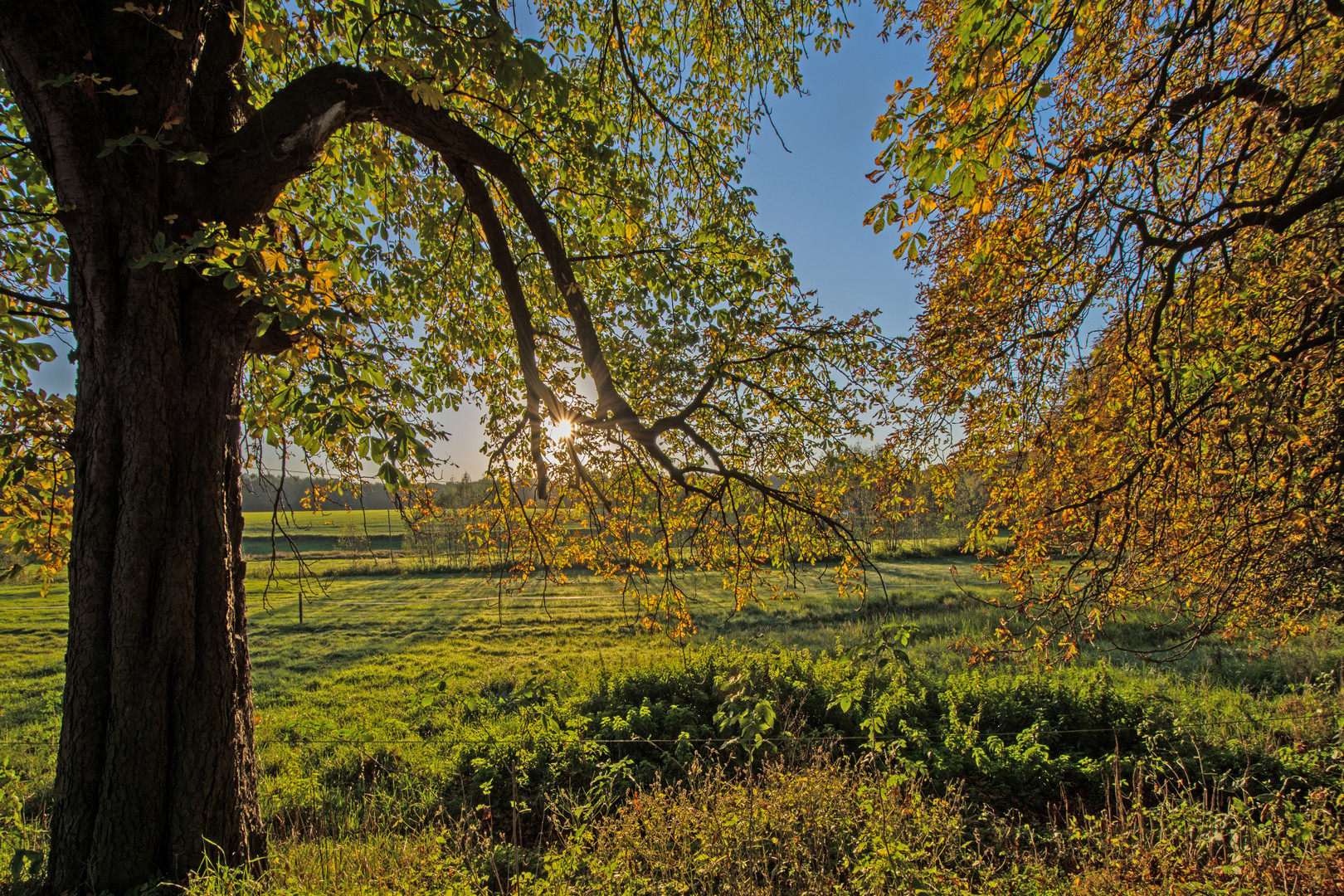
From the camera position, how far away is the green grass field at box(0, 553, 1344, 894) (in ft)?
11.5

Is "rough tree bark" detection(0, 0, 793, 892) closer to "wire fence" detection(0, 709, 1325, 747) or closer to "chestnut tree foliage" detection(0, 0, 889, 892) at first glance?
"chestnut tree foliage" detection(0, 0, 889, 892)

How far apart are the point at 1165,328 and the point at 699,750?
656cm

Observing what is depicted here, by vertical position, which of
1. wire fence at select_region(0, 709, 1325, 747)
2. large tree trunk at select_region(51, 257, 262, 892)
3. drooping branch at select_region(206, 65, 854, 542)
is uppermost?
drooping branch at select_region(206, 65, 854, 542)

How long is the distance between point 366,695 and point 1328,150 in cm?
1429

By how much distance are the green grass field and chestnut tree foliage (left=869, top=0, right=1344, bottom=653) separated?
160 cm

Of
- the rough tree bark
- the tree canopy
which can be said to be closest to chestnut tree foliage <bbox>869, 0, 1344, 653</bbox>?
the tree canopy

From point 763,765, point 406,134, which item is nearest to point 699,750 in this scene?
point 763,765

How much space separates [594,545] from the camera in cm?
530

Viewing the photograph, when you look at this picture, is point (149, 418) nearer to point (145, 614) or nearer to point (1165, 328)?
point (145, 614)

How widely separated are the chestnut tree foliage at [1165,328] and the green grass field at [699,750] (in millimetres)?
1605

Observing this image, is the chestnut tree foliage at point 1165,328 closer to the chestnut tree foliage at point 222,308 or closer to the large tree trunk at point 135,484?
the chestnut tree foliage at point 222,308

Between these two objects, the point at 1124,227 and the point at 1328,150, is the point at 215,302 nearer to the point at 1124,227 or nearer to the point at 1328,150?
the point at 1124,227

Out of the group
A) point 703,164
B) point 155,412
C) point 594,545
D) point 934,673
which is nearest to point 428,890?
point 594,545

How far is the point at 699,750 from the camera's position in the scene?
6.08m
